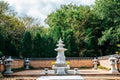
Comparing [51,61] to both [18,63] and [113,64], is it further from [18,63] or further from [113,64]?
[113,64]

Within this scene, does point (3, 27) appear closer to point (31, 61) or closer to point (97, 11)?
point (31, 61)

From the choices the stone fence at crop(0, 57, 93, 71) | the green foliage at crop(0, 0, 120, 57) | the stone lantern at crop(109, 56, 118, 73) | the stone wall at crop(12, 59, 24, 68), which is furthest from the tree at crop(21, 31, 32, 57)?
the stone lantern at crop(109, 56, 118, 73)

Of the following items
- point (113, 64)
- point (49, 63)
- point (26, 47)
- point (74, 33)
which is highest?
point (74, 33)

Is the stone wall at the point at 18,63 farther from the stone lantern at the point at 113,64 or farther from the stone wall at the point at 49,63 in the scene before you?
the stone lantern at the point at 113,64

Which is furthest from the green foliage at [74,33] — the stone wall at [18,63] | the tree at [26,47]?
the stone wall at [18,63]

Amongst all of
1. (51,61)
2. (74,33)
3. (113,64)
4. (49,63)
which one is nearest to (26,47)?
(49,63)

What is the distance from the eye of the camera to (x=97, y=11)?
31562mm

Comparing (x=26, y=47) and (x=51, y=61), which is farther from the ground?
(x=26, y=47)

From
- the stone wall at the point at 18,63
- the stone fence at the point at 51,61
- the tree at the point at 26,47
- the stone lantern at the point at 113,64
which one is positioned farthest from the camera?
the tree at the point at 26,47

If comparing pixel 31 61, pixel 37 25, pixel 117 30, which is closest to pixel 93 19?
pixel 117 30

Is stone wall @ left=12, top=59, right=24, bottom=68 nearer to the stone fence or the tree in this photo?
the stone fence

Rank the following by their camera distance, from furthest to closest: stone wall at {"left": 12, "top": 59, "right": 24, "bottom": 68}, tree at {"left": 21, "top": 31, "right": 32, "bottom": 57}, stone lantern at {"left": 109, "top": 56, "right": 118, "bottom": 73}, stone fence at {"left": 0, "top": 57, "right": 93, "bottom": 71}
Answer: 1. tree at {"left": 21, "top": 31, "right": 32, "bottom": 57}
2. stone fence at {"left": 0, "top": 57, "right": 93, "bottom": 71}
3. stone wall at {"left": 12, "top": 59, "right": 24, "bottom": 68}
4. stone lantern at {"left": 109, "top": 56, "right": 118, "bottom": 73}

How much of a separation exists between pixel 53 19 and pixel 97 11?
8.81m

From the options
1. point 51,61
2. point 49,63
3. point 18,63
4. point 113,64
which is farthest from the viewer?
point 49,63
